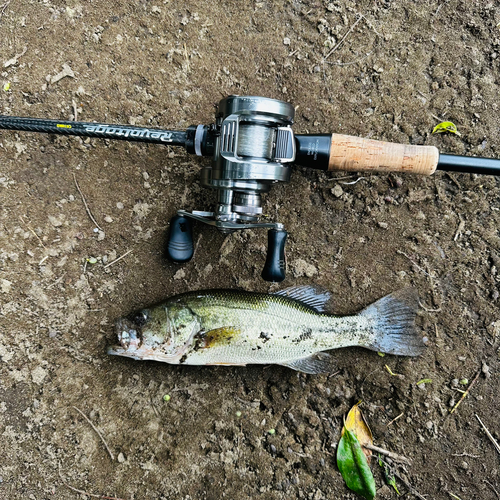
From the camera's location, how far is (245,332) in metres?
2.77

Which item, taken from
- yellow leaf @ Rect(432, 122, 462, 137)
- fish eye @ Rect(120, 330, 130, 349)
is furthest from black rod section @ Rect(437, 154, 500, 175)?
fish eye @ Rect(120, 330, 130, 349)

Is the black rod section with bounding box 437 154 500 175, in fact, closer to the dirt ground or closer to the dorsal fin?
the dirt ground

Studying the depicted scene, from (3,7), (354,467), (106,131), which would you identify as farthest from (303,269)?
(3,7)

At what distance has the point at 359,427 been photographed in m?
3.06

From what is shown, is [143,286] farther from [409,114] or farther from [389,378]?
[409,114]

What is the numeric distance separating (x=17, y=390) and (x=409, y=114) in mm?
3562

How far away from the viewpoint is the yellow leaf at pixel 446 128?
308cm

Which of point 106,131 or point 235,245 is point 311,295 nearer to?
point 235,245

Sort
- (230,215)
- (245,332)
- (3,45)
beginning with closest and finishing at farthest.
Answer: (230,215) → (245,332) → (3,45)

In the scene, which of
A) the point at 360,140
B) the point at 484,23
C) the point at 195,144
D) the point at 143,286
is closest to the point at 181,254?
the point at 143,286

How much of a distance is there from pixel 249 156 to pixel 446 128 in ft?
5.56

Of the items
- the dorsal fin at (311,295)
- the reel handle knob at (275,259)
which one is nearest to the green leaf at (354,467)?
the dorsal fin at (311,295)

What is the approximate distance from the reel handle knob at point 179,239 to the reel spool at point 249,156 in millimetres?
428

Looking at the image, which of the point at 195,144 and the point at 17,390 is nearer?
the point at 195,144
